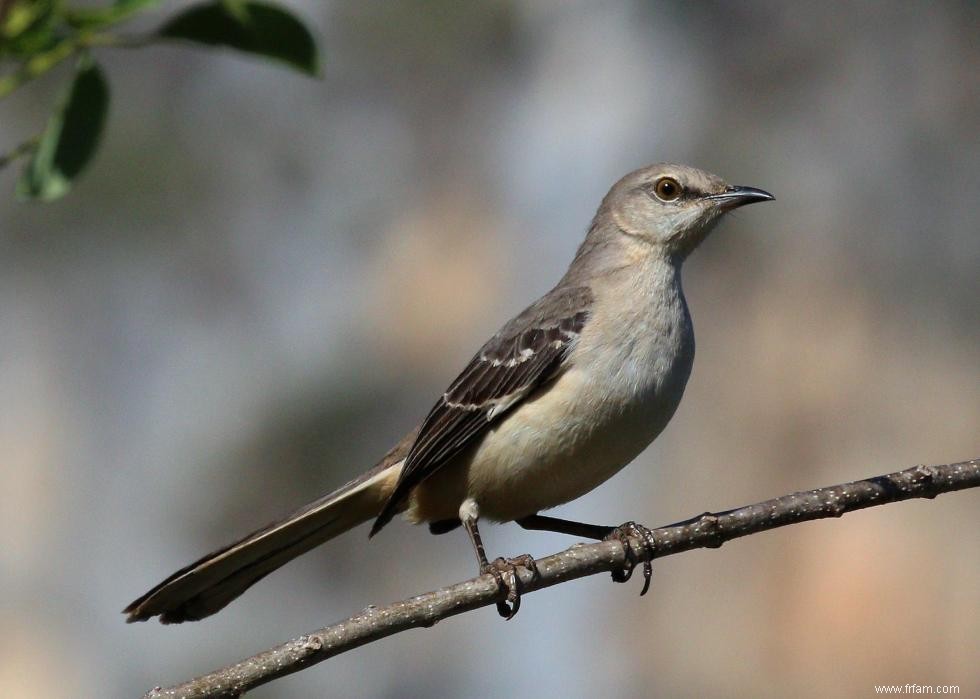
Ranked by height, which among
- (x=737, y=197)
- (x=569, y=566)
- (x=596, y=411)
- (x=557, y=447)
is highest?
(x=737, y=197)

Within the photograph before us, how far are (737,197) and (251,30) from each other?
3.90 metres

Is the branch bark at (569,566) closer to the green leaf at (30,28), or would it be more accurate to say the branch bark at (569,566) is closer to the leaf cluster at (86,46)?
the leaf cluster at (86,46)

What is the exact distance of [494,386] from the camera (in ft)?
18.1

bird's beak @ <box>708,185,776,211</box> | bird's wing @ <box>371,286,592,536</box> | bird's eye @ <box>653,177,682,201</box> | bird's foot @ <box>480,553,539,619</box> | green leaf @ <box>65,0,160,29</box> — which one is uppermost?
bird's eye @ <box>653,177,682,201</box>

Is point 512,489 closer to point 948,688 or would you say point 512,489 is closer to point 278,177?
point 948,688

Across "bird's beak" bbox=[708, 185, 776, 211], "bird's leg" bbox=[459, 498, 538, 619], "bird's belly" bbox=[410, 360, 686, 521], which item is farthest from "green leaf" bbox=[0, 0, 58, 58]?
"bird's beak" bbox=[708, 185, 776, 211]

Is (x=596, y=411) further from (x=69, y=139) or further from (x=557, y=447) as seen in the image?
(x=69, y=139)

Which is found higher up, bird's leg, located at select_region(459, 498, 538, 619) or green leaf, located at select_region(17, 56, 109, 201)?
green leaf, located at select_region(17, 56, 109, 201)

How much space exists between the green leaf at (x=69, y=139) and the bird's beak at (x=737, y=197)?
394 centimetres

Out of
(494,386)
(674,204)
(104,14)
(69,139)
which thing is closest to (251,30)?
(104,14)

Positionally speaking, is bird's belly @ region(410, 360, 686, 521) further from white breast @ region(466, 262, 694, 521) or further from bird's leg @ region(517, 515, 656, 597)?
bird's leg @ region(517, 515, 656, 597)

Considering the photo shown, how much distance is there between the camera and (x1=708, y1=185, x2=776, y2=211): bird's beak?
602cm

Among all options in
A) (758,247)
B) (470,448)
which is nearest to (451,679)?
(758,247)

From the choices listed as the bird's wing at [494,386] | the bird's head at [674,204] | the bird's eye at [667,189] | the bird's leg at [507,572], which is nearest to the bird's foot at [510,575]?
the bird's leg at [507,572]
